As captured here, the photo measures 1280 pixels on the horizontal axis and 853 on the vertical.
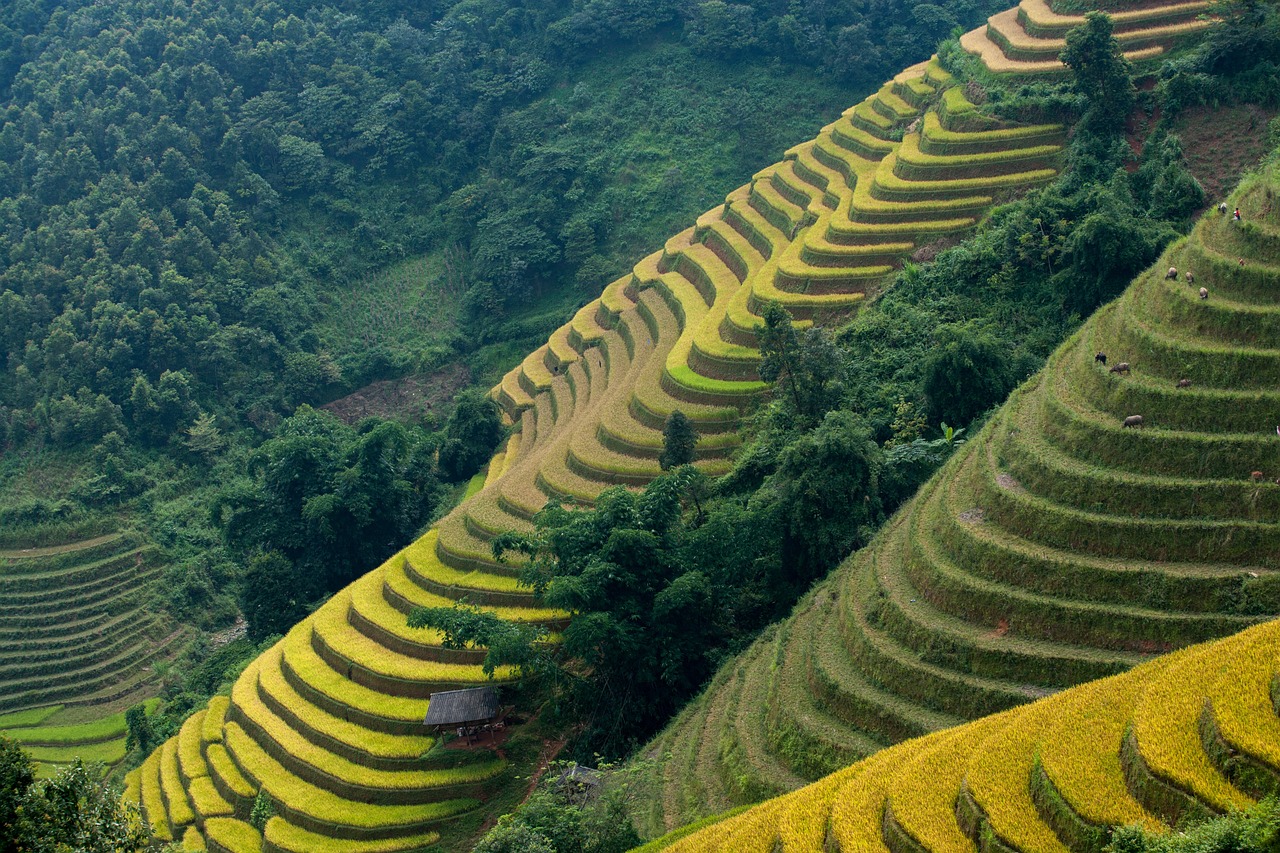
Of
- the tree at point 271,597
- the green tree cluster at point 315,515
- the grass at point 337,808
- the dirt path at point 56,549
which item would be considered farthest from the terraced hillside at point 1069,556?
the dirt path at point 56,549

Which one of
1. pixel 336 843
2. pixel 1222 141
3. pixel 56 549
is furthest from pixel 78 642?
pixel 1222 141

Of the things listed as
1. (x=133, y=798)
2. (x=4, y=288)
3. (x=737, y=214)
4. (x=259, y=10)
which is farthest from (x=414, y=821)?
(x=259, y=10)

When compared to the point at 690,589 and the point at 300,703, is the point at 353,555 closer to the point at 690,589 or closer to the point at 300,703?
the point at 300,703

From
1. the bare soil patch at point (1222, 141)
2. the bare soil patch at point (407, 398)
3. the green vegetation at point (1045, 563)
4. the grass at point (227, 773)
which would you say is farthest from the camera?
the bare soil patch at point (407, 398)

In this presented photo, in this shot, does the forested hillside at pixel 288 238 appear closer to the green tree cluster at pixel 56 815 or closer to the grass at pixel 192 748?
the grass at pixel 192 748

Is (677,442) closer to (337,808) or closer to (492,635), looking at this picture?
(492,635)

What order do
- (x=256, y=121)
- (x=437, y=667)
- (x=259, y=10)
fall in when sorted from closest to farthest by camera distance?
(x=437, y=667) < (x=256, y=121) < (x=259, y=10)

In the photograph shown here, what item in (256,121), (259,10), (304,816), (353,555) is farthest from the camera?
(259,10)

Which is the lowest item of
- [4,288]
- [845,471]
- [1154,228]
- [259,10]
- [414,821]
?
[414,821]
